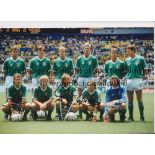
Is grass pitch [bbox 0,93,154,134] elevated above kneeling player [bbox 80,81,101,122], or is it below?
below

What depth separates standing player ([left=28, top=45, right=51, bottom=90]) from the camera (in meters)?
6.02

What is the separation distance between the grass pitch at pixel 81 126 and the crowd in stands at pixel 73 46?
433 millimetres

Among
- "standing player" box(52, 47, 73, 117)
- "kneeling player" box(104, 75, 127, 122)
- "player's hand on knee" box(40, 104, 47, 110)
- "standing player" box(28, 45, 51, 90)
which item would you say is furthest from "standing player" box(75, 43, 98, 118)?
"player's hand on knee" box(40, 104, 47, 110)

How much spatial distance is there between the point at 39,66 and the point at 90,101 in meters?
0.78

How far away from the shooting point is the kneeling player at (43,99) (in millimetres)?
6059

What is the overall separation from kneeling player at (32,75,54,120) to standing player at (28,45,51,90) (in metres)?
0.06

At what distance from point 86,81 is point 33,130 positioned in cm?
91

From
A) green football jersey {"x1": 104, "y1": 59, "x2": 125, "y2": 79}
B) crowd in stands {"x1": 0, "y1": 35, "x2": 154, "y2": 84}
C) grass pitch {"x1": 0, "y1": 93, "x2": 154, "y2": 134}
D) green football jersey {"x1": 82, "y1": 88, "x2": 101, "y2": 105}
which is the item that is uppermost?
crowd in stands {"x1": 0, "y1": 35, "x2": 154, "y2": 84}

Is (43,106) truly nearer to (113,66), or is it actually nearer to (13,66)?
(13,66)

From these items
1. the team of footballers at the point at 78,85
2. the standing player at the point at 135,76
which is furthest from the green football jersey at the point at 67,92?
the standing player at the point at 135,76

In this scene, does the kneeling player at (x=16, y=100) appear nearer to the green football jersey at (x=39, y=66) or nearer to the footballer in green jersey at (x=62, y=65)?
the green football jersey at (x=39, y=66)

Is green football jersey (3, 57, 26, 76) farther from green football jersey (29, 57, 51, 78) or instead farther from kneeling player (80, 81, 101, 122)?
kneeling player (80, 81, 101, 122)

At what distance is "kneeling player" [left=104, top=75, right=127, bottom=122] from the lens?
19.9ft

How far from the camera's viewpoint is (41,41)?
19.7 ft
